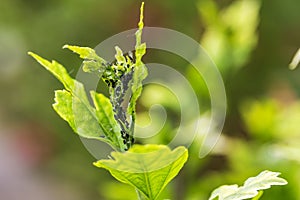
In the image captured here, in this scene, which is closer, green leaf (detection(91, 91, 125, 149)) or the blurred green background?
green leaf (detection(91, 91, 125, 149))

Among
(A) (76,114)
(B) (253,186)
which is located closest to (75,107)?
(A) (76,114)

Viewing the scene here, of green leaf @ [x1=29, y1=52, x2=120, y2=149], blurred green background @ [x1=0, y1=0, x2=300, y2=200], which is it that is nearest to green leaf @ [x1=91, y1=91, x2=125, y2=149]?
green leaf @ [x1=29, y1=52, x2=120, y2=149]

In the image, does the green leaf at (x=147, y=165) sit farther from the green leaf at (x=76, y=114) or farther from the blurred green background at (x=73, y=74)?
the blurred green background at (x=73, y=74)

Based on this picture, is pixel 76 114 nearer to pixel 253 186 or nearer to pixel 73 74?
pixel 253 186

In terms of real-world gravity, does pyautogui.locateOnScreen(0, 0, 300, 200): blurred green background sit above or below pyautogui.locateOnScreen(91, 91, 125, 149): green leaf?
above

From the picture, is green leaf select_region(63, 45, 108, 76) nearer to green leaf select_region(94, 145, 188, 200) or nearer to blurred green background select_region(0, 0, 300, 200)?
green leaf select_region(94, 145, 188, 200)

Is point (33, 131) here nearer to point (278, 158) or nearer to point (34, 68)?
point (34, 68)
